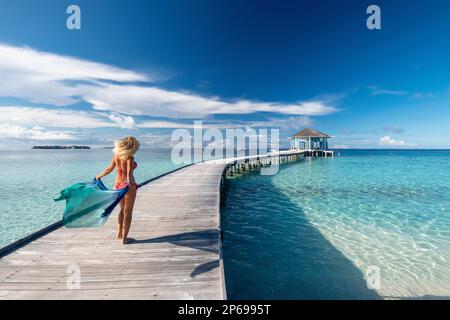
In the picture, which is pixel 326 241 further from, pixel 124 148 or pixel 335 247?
pixel 124 148

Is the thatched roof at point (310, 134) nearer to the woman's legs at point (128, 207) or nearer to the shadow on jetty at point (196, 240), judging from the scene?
the shadow on jetty at point (196, 240)

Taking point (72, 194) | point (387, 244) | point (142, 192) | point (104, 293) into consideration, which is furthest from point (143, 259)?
point (387, 244)

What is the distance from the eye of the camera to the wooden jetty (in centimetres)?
325

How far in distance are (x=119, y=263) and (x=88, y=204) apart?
1.19 m

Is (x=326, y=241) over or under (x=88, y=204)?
under

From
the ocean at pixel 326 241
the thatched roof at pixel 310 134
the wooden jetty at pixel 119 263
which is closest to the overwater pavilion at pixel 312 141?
the thatched roof at pixel 310 134

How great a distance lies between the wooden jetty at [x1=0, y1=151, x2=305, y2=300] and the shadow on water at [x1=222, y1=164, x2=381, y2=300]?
137 centimetres

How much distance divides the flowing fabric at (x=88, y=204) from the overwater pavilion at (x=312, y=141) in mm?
51807

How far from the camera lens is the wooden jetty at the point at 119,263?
10.6 ft

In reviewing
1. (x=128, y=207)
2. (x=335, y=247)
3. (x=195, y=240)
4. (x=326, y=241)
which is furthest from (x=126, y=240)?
(x=326, y=241)

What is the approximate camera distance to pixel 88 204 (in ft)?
13.8

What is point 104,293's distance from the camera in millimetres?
3217

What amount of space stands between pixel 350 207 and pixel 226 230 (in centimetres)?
699

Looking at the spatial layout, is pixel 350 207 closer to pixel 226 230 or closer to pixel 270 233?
pixel 270 233
